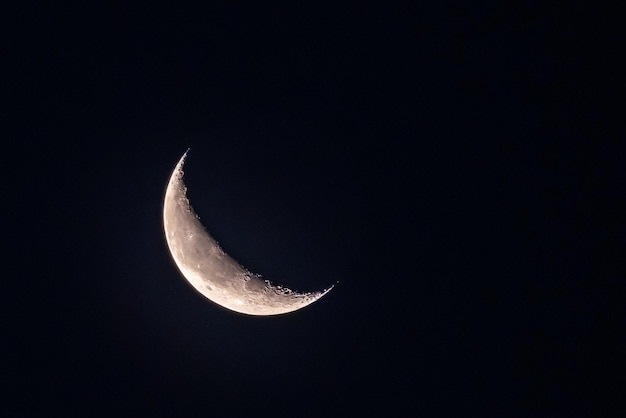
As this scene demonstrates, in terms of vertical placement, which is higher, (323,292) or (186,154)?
(186,154)

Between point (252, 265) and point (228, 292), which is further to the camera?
point (228, 292)

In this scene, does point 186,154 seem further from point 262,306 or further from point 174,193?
point 262,306

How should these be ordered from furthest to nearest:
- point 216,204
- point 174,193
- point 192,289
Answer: point 192,289, point 174,193, point 216,204

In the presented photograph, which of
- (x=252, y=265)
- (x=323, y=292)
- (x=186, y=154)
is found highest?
(x=186, y=154)

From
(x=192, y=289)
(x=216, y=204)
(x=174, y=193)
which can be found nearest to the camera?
(x=216, y=204)

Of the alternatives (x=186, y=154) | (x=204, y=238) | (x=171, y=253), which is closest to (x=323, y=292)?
(x=204, y=238)

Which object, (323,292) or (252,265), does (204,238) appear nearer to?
(252,265)
